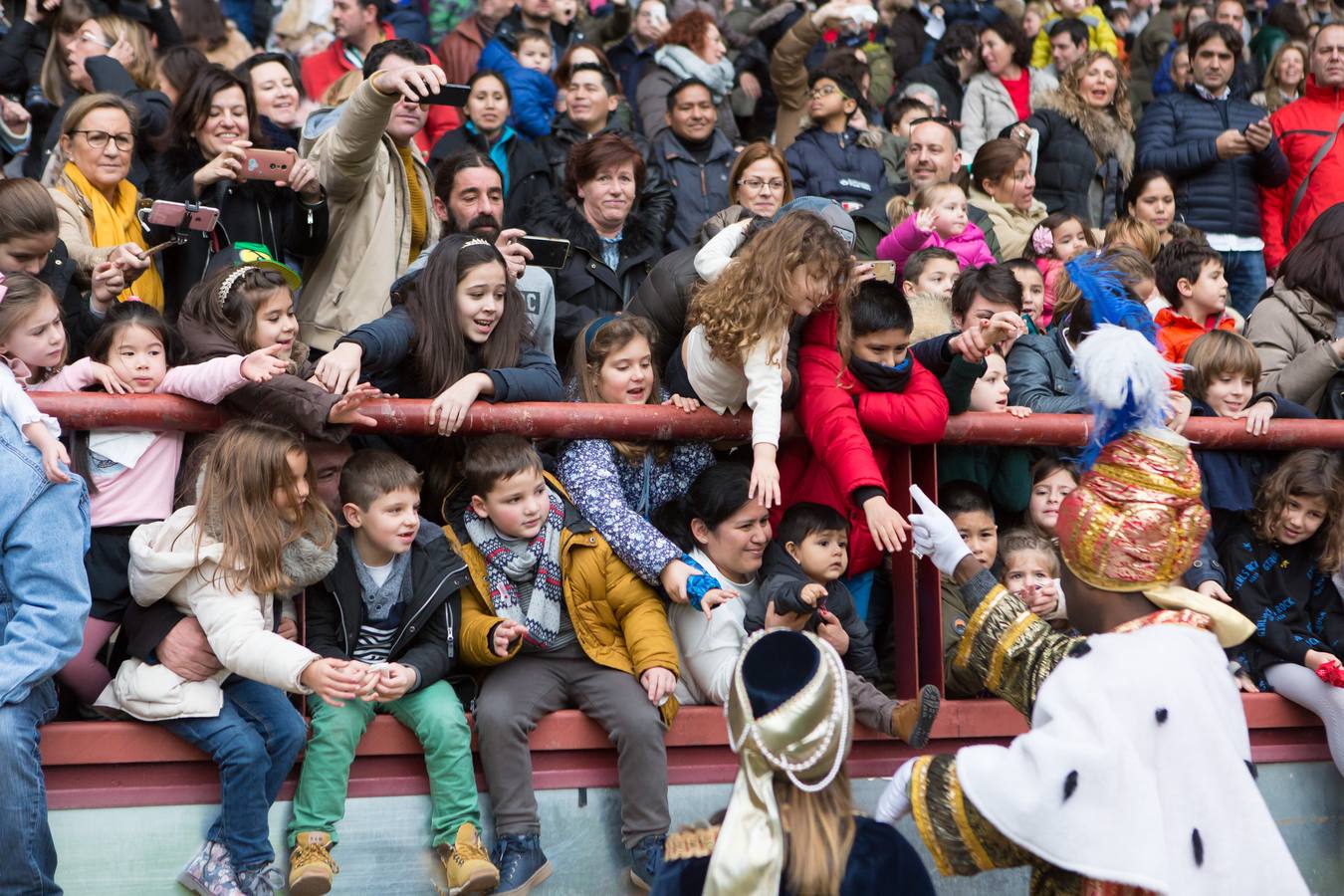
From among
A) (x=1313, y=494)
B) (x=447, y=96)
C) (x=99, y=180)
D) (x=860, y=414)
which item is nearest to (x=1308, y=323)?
(x=1313, y=494)

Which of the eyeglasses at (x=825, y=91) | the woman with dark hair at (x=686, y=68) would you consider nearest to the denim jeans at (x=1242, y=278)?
the eyeglasses at (x=825, y=91)

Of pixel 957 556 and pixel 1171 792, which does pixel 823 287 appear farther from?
pixel 1171 792

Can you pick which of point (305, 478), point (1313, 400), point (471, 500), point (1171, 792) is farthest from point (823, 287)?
point (1313, 400)

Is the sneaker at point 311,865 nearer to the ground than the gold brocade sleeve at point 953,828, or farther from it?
nearer to the ground

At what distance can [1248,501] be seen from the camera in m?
5.84

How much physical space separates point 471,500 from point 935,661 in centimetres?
162

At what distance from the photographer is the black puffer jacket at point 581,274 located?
21.9 feet

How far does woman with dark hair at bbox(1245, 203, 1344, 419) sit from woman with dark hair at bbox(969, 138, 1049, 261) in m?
1.56

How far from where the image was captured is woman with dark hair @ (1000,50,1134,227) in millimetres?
9844

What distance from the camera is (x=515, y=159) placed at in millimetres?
8383

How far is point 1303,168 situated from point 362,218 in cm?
637

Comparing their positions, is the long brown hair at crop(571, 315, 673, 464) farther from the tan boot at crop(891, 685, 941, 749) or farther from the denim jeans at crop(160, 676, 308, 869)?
the denim jeans at crop(160, 676, 308, 869)

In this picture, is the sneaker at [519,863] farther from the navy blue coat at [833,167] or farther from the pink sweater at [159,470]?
the navy blue coat at [833,167]

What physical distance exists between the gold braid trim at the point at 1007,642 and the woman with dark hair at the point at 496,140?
4.69m
